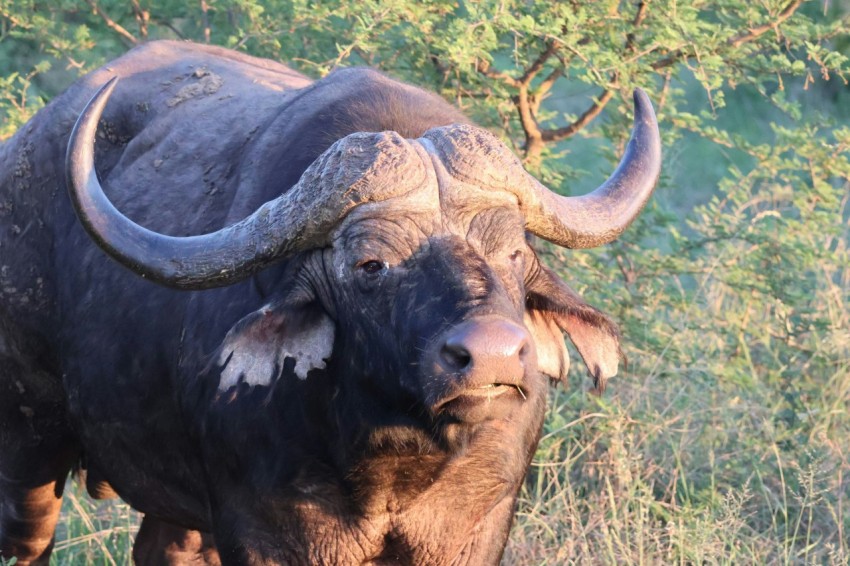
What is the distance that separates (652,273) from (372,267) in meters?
3.27

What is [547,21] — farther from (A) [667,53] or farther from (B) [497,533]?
(B) [497,533]

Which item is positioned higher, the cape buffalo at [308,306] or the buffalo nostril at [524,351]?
the buffalo nostril at [524,351]

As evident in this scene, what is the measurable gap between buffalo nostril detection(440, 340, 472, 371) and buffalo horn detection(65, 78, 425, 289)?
57 centimetres

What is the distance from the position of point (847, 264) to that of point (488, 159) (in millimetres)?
3463

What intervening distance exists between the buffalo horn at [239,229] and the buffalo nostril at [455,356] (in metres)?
0.57

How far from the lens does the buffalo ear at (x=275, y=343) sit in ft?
12.1

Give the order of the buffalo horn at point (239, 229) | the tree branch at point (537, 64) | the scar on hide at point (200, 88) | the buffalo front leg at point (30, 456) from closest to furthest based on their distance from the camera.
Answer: the buffalo horn at point (239, 229) → the scar on hide at point (200, 88) → the buffalo front leg at point (30, 456) → the tree branch at point (537, 64)

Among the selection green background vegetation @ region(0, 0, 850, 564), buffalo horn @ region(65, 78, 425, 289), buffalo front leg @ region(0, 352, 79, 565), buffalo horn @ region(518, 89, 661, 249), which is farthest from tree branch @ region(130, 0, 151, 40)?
buffalo horn @ region(518, 89, 661, 249)

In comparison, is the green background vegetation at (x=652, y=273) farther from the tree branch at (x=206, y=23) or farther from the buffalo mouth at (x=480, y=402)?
the buffalo mouth at (x=480, y=402)

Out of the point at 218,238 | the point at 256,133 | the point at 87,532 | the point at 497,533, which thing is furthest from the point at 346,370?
the point at 87,532

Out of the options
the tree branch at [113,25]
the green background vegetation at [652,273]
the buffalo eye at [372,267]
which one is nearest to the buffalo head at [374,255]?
the buffalo eye at [372,267]

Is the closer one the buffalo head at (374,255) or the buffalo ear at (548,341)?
the buffalo head at (374,255)

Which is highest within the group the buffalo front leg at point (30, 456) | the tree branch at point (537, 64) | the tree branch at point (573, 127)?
the tree branch at point (537, 64)

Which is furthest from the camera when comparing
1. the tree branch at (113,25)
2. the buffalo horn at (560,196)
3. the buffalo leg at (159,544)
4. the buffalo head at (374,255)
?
the tree branch at (113,25)
